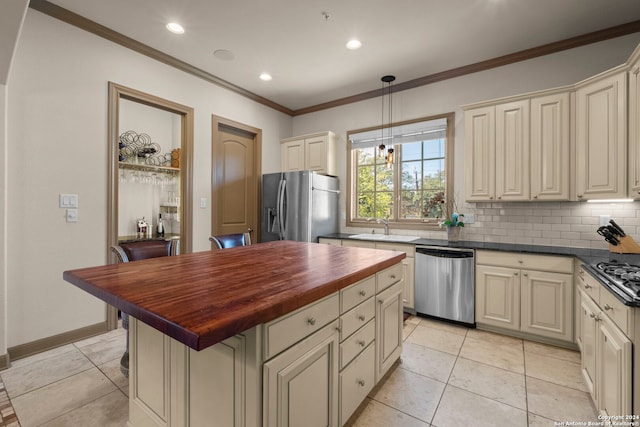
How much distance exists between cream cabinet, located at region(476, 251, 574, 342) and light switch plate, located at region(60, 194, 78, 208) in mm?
3815

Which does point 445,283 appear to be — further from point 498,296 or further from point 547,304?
point 547,304

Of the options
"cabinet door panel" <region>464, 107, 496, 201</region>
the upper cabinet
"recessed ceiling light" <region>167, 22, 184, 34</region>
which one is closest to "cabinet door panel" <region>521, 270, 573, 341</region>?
the upper cabinet

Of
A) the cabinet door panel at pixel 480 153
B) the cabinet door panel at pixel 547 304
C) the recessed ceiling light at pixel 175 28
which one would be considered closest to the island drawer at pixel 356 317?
the cabinet door panel at pixel 547 304

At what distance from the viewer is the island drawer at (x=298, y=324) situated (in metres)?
1.03

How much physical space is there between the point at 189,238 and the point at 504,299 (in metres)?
3.46

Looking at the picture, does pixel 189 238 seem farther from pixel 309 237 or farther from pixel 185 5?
pixel 185 5

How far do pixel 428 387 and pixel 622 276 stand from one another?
130 centimetres

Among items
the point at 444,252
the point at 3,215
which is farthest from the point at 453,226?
the point at 3,215

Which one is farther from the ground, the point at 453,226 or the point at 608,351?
the point at 453,226

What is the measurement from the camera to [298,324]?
3.81 ft

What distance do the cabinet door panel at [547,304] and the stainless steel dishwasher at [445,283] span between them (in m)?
0.44

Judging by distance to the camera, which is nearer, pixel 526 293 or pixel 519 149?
pixel 526 293

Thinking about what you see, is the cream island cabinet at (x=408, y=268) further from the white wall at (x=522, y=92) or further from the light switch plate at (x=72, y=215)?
the light switch plate at (x=72, y=215)

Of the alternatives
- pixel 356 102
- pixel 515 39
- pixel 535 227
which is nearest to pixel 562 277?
pixel 535 227
